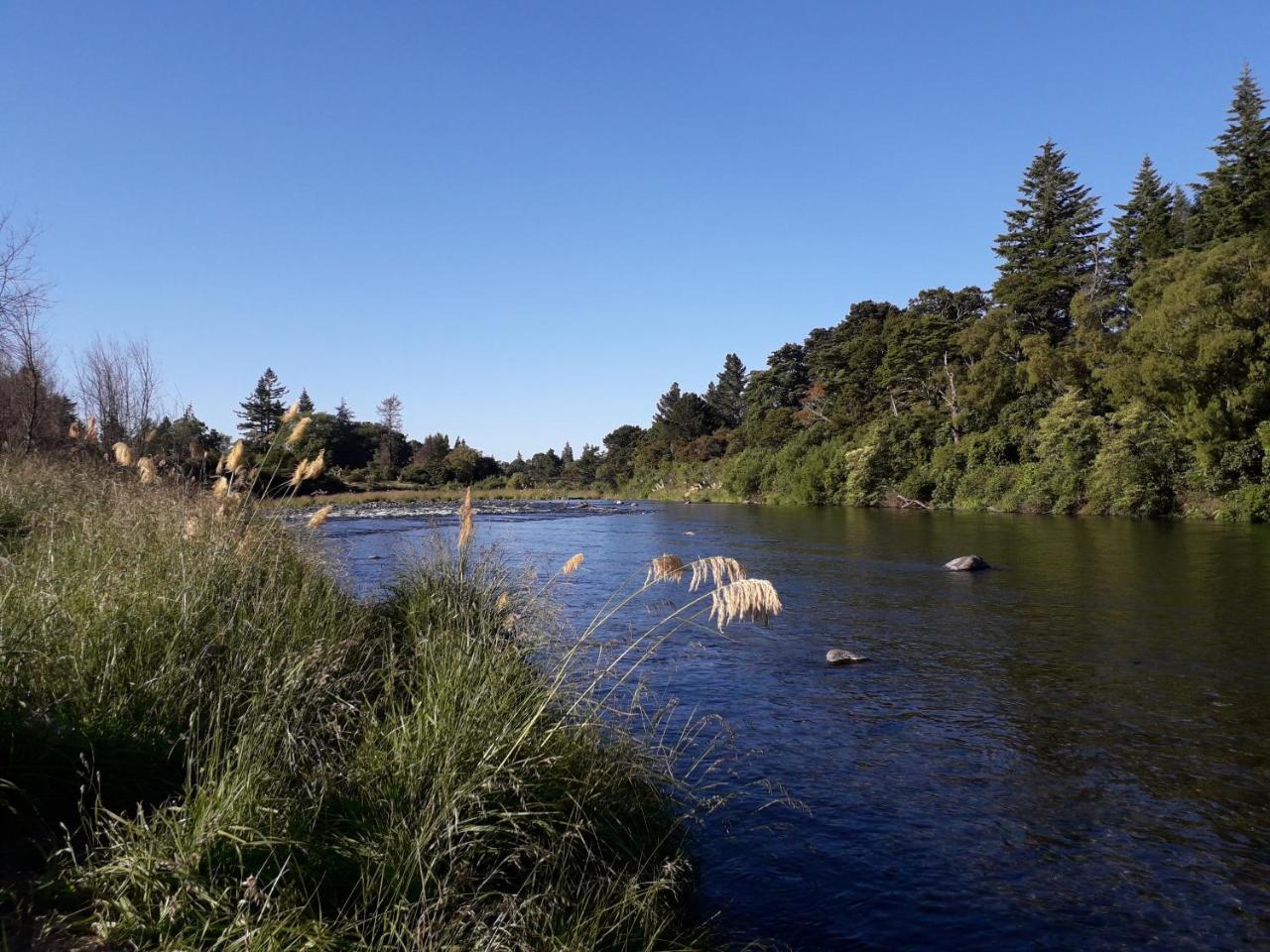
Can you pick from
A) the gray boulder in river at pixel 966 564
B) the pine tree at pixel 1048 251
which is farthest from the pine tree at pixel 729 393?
the gray boulder in river at pixel 966 564

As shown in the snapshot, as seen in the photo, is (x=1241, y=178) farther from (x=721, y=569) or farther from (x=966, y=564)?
(x=721, y=569)

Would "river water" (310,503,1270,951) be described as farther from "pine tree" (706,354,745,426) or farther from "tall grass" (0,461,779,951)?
"pine tree" (706,354,745,426)

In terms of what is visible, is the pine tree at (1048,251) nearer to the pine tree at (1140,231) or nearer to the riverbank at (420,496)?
the pine tree at (1140,231)

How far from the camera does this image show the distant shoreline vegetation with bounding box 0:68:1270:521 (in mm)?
22484

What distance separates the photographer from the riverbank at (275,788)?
3.09 meters

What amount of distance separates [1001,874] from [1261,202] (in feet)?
180

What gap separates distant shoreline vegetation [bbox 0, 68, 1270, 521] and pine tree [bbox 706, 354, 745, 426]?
19.8 meters

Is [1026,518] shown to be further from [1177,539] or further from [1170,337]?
[1177,539]

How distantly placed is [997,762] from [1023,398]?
46184mm

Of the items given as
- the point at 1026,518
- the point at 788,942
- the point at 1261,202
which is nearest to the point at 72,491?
the point at 788,942

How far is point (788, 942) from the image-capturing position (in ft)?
14.4

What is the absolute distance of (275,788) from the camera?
3.63 metres

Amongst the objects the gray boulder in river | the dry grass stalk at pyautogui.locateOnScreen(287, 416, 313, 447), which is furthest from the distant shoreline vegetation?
the gray boulder in river

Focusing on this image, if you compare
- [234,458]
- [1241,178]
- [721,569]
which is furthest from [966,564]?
[1241,178]
